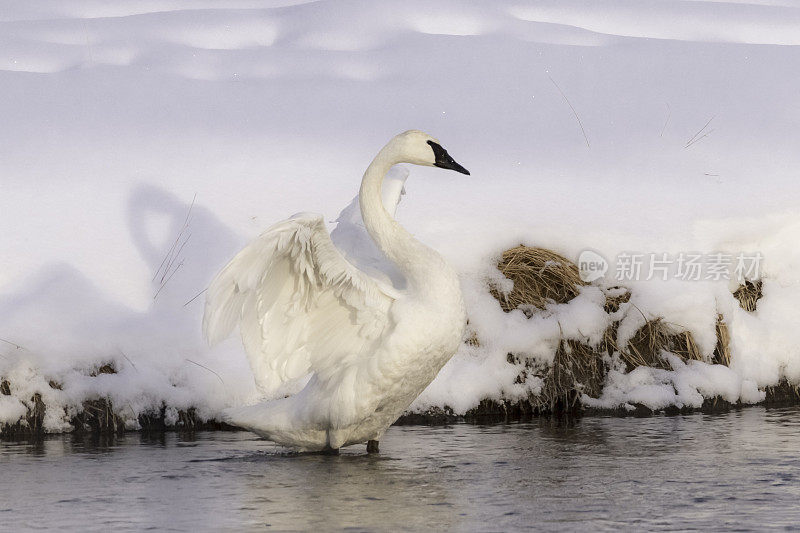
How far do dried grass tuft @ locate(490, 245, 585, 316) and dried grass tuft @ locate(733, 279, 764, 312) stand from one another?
140cm

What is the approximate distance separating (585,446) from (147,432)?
3.16 meters

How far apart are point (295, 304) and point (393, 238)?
2.52 feet

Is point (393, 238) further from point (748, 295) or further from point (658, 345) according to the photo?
point (748, 295)

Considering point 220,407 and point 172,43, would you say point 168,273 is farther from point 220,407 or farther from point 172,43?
point 172,43

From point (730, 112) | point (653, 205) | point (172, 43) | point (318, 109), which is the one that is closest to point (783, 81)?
point (730, 112)

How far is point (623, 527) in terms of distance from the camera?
5148 millimetres

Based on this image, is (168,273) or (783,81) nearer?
(168,273)

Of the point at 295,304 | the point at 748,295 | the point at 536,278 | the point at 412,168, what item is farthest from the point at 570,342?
the point at 412,168

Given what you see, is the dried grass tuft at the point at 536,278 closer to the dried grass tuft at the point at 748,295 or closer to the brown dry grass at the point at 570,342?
the brown dry grass at the point at 570,342

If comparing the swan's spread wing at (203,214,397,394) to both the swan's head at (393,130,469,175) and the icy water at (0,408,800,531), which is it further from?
the swan's head at (393,130,469,175)

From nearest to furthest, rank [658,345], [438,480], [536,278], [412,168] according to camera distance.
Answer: [438,480] → [658,345] → [536,278] → [412,168]

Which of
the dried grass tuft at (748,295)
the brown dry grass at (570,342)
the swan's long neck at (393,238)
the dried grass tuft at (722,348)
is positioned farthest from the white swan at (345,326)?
the dried grass tuft at (748,295)

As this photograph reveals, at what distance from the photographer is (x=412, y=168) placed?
12.2 metres

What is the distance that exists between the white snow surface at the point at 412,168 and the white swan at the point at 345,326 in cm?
101
